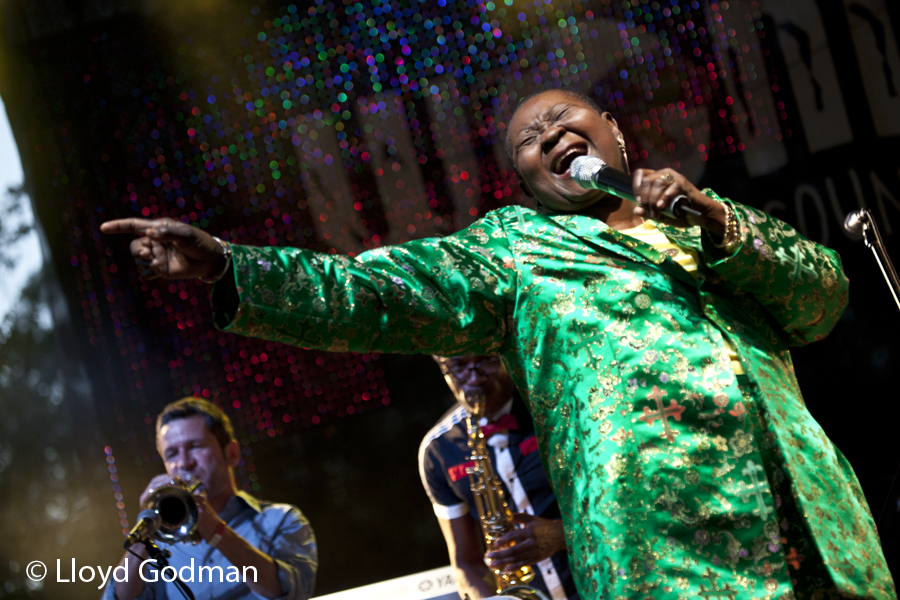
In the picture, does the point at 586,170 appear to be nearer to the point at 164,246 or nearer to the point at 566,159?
the point at 566,159

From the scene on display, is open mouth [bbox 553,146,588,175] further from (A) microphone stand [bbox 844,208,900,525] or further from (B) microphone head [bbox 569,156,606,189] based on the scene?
(A) microphone stand [bbox 844,208,900,525]

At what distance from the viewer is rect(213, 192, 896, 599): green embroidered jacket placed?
3.69ft

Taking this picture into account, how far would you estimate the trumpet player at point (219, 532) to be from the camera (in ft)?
8.34

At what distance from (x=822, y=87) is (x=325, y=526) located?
3136mm

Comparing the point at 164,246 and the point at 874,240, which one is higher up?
the point at 164,246

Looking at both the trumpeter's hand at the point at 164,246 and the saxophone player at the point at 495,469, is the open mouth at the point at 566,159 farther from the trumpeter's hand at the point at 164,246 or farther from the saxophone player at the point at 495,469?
the saxophone player at the point at 495,469

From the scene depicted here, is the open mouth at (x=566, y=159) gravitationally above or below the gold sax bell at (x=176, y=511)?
above

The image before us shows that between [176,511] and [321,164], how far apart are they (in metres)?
1.72

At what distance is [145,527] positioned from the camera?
2.21 metres

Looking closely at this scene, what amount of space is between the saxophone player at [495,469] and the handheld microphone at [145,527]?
0.90m

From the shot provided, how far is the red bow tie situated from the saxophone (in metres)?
0.03
